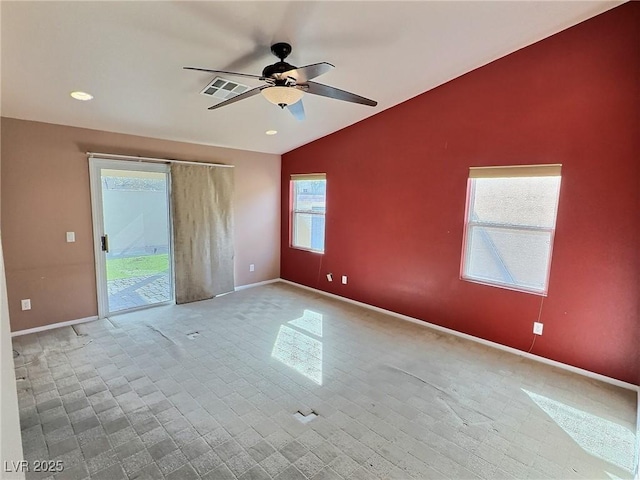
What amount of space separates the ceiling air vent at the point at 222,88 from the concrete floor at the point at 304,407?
8.58ft

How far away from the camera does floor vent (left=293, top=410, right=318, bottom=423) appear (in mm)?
2355

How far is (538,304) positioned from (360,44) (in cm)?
304

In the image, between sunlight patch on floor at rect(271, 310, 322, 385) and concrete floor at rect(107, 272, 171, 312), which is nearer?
sunlight patch on floor at rect(271, 310, 322, 385)

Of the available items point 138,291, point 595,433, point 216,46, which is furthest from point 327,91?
point 138,291

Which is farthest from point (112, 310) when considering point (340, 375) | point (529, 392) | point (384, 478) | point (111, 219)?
point (529, 392)

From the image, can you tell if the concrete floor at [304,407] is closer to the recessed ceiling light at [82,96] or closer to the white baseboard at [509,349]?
the white baseboard at [509,349]

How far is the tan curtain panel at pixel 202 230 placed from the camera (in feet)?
15.1

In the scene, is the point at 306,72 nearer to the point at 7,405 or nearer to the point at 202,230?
the point at 7,405

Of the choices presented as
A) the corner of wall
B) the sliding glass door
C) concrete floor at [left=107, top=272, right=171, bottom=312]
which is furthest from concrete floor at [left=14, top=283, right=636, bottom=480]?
the corner of wall

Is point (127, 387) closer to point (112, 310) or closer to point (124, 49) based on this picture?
point (112, 310)

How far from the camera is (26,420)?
2.27 metres

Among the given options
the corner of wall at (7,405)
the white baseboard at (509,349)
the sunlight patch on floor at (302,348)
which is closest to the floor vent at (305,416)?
the sunlight patch on floor at (302,348)

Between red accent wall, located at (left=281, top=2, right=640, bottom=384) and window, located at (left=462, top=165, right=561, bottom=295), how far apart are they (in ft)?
0.32

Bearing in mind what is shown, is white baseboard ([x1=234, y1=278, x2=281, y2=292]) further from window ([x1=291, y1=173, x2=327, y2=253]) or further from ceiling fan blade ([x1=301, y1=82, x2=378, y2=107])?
ceiling fan blade ([x1=301, y1=82, x2=378, y2=107])
